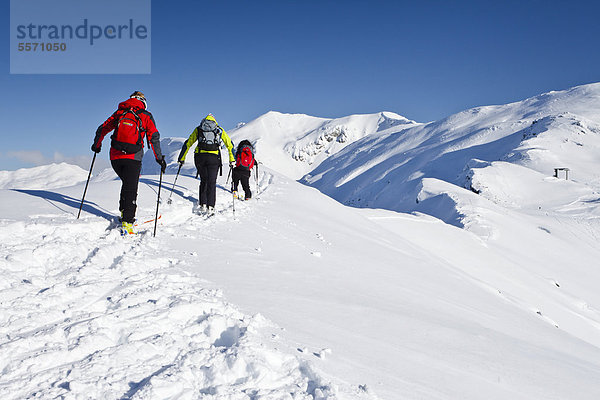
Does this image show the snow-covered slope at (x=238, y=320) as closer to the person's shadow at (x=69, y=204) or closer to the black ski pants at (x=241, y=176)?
the person's shadow at (x=69, y=204)

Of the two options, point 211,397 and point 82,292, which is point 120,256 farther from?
point 211,397

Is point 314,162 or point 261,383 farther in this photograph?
point 314,162

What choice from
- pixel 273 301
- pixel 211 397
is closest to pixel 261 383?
pixel 211 397

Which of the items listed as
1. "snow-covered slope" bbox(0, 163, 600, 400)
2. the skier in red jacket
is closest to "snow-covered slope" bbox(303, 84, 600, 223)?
"snow-covered slope" bbox(0, 163, 600, 400)

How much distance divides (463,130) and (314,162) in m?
81.6

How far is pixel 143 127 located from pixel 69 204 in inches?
109

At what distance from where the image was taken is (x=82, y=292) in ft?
11.7

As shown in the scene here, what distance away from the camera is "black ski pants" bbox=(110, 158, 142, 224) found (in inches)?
245

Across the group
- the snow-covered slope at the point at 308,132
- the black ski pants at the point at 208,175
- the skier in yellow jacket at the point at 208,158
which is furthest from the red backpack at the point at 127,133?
the snow-covered slope at the point at 308,132

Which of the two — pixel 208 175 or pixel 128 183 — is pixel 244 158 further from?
pixel 128 183

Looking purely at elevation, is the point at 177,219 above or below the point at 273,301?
above

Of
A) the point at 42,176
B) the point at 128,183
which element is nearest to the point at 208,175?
the point at 128,183

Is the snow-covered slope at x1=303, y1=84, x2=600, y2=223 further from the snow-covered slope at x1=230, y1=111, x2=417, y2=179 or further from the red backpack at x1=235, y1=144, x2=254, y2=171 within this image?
the snow-covered slope at x1=230, y1=111, x2=417, y2=179

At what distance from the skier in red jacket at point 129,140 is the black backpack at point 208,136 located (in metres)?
2.17
